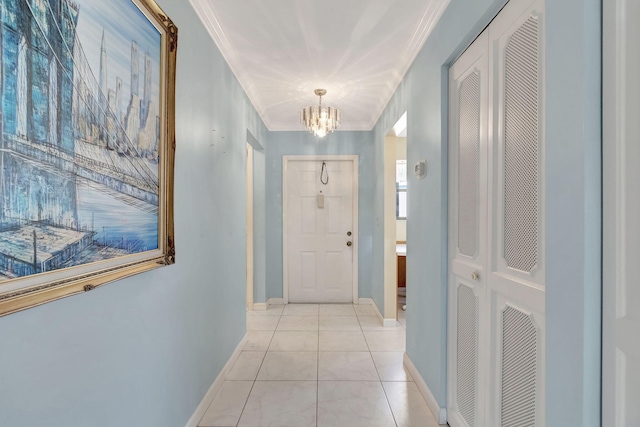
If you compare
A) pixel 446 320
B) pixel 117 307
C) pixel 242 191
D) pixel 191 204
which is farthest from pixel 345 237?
pixel 117 307

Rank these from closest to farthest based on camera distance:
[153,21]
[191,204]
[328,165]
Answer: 1. [153,21]
2. [191,204]
3. [328,165]

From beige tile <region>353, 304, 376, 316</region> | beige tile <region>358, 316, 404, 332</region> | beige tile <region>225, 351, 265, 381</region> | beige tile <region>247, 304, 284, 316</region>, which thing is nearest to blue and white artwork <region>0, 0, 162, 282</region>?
beige tile <region>225, 351, 265, 381</region>

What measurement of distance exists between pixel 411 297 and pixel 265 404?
1266 mm

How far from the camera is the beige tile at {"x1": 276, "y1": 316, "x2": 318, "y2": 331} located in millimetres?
3420

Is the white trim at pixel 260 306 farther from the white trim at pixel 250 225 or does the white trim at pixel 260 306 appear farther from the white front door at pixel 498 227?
the white front door at pixel 498 227

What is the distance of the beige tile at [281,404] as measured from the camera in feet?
6.20

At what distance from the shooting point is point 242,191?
2889mm

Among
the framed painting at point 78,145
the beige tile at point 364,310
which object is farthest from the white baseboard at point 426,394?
the framed painting at point 78,145

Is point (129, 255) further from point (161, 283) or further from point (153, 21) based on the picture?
point (153, 21)

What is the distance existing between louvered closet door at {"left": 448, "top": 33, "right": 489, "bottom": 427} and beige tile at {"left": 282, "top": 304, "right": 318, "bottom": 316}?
2.31 m

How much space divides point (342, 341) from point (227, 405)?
4.28ft

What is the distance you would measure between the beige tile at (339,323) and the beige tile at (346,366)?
60 centimetres

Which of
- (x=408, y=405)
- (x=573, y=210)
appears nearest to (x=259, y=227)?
(x=408, y=405)

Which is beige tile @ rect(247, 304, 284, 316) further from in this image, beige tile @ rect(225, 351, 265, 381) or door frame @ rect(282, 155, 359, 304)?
beige tile @ rect(225, 351, 265, 381)
